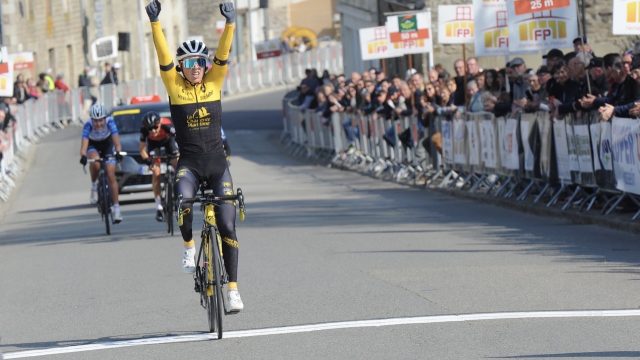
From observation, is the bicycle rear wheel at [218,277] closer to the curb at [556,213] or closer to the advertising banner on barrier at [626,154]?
the curb at [556,213]

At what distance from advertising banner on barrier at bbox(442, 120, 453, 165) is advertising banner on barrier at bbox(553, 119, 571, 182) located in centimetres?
595

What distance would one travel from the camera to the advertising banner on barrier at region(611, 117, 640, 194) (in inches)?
704

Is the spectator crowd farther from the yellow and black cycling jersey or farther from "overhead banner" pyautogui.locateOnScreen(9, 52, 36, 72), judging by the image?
"overhead banner" pyautogui.locateOnScreen(9, 52, 36, 72)

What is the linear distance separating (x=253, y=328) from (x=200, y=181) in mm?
1187

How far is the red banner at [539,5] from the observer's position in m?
23.7

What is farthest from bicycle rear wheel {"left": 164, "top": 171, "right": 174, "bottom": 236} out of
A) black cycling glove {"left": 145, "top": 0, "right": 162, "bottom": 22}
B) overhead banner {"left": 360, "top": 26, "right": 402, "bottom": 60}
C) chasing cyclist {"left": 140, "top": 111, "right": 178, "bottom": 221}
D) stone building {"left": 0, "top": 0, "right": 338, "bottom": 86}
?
stone building {"left": 0, "top": 0, "right": 338, "bottom": 86}

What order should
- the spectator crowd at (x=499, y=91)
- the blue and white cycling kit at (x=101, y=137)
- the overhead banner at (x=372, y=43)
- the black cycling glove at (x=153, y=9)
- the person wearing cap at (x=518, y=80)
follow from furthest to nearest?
the overhead banner at (x=372, y=43), the person wearing cap at (x=518, y=80), the blue and white cycling kit at (x=101, y=137), the spectator crowd at (x=499, y=91), the black cycling glove at (x=153, y=9)

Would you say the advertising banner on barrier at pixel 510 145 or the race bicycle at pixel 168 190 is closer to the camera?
the race bicycle at pixel 168 190

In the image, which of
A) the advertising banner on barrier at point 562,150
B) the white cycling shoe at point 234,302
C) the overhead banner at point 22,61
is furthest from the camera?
the overhead banner at point 22,61

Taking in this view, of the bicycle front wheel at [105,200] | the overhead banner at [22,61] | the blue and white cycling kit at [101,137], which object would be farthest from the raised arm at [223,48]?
the overhead banner at [22,61]

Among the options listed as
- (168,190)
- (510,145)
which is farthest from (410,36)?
(168,190)

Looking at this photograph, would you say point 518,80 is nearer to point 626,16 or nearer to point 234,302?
point 626,16

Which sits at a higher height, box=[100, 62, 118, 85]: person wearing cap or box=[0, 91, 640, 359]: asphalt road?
box=[100, 62, 118, 85]: person wearing cap

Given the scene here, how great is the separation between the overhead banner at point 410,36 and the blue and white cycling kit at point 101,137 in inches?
477
